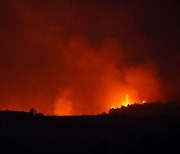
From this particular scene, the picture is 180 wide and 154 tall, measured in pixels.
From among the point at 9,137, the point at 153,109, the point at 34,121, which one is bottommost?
the point at 9,137

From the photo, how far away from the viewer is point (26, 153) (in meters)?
63.7

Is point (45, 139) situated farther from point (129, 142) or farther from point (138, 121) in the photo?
point (138, 121)

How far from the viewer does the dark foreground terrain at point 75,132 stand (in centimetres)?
6894

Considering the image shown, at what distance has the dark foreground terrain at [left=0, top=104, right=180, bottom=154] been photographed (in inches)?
2714

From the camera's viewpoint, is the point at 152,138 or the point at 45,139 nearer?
the point at 152,138

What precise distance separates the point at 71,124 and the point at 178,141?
97.3 ft

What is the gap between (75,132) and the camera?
7706 centimetres

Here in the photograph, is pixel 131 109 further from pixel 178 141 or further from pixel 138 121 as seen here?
pixel 178 141

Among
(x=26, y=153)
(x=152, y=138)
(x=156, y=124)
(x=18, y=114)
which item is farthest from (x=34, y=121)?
(x=152, y=138)

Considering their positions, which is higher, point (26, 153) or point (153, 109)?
point (153, 109)

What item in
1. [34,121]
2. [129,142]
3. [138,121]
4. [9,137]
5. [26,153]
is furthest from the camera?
[138,121]

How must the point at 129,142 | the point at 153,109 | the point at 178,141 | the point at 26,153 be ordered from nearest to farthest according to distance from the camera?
the point at 178,141, the point at 26,153, the point at 129,142, the point at 153,109

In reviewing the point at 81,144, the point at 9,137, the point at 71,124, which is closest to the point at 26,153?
the point at 9,137

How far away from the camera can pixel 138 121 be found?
85.0 metres
